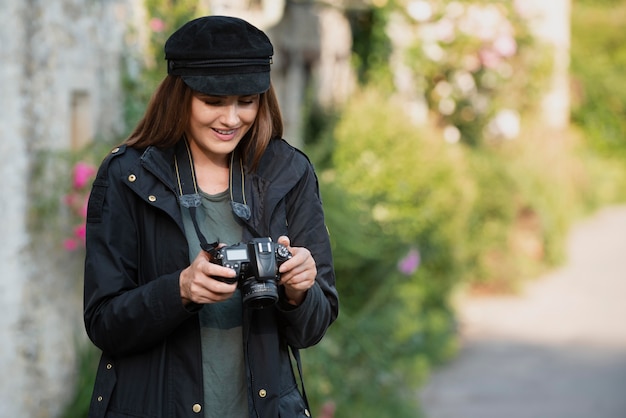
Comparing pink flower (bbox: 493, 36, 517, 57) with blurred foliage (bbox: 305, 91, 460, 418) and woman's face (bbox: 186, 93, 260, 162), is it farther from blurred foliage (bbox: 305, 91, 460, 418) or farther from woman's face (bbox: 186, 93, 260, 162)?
woman's face (bbox: 186, 93, 260, 162)

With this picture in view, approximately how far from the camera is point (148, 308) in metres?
2.18

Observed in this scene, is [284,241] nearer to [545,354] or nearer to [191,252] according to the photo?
[191,252]

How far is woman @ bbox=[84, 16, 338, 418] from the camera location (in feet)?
7.34

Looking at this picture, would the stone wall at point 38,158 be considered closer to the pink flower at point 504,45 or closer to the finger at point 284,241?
the finger at point 284,241

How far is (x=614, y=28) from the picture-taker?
2327cm

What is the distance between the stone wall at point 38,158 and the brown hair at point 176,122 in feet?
6.32

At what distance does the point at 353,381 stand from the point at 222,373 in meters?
3.12

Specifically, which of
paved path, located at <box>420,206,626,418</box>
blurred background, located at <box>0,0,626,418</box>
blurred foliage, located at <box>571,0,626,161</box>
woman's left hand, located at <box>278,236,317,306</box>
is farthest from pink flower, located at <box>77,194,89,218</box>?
blurred foliage, located at <box>571,0,626,161</box>

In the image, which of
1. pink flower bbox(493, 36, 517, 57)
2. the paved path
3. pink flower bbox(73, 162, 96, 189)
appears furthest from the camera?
pink flower bbox(493, 36, 517, 57)

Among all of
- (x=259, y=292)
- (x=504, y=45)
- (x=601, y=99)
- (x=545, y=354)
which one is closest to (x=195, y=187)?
(x=259, y=292)

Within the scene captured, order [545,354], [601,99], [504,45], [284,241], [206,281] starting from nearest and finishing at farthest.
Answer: [206,281] < [284,241] < [545,354] < [504,45] < [601,99]

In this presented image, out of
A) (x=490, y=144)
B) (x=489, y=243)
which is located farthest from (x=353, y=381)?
(x=490, y=144)

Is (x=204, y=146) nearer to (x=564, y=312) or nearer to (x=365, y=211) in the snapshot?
(x=365, y=211)

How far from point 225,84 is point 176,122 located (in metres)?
0.16
